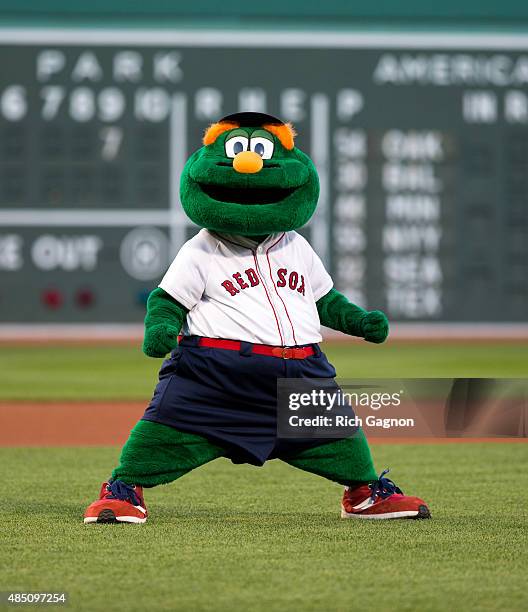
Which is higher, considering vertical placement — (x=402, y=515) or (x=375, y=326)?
(x=375, y=326)

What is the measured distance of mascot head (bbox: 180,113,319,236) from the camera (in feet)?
11.5

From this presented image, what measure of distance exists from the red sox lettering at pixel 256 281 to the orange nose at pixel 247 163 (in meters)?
0.29

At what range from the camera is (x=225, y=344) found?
349 centimetres

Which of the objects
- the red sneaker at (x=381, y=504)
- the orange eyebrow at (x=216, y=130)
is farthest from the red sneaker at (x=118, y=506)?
the orange eyebrow at (x=216, y=130)

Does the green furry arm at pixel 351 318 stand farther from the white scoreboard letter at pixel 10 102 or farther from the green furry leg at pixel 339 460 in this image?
the white scoreboard letter at pixel 10 102

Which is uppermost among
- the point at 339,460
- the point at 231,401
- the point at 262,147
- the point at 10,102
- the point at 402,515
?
the point at 10,102

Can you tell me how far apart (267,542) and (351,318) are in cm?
85

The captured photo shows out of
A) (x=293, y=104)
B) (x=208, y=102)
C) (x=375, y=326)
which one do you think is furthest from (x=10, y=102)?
(x=375, y=326)

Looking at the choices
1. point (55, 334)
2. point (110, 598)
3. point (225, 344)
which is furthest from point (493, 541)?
point (55, 334)

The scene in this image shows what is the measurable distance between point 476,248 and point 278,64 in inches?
122

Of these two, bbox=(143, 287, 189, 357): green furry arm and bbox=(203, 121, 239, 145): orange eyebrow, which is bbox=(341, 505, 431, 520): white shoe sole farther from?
bbox=(203, 121, 239, 145): orange eyebrow

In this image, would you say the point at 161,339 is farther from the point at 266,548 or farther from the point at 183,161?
the point at 183,161

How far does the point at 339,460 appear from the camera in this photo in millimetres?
3529

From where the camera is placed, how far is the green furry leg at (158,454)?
3439 millimetres
